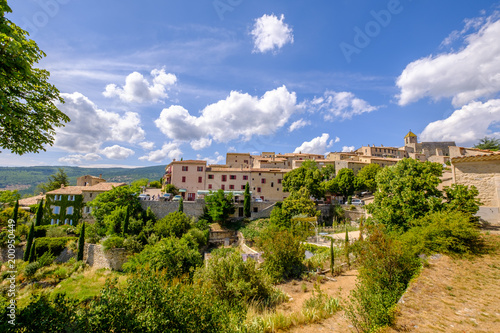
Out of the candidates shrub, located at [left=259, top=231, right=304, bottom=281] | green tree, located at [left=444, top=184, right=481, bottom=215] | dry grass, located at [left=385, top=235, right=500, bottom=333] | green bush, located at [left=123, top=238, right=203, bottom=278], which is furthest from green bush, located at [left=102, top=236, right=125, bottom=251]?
green tree, located at [left=444, top=184, right=481, bottom=215]

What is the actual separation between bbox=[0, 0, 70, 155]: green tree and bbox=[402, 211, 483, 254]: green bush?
47.3 feet

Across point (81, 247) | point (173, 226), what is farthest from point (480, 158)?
point (81, 247)

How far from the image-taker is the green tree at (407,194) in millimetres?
12858

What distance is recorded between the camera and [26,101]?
5.98 metres

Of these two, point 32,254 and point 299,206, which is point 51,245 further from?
point 299,206

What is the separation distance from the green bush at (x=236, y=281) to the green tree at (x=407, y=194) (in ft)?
30.9

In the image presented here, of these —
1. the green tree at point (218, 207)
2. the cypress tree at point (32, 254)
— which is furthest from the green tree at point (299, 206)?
the cypress tree at point (32, 254)

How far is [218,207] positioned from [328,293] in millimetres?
24580

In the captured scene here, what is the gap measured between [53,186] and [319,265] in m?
61.4

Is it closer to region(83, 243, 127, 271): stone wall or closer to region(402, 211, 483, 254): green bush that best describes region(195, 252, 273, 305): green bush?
region(402, 211, 483, 254): green bush

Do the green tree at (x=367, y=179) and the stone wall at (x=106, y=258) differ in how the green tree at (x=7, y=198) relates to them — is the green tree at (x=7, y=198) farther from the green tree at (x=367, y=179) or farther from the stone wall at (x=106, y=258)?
the green tree at (x=367, y=179)

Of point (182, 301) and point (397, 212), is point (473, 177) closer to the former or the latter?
point (397, 212)

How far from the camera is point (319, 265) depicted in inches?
533

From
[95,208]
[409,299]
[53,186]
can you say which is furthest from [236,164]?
[409,299]
